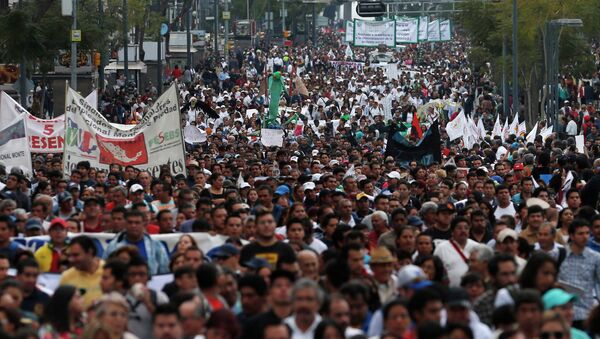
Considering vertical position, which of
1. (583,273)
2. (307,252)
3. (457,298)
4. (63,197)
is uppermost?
(457,298)

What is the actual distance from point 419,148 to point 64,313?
18.1m

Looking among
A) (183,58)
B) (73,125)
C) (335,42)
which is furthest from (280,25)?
(73,125)

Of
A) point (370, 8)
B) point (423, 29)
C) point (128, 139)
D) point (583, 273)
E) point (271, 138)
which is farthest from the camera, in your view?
point (423, 29)

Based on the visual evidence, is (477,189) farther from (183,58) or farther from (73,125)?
(183,58)

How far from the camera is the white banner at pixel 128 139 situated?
2427 centimetres

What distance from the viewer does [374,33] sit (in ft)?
270

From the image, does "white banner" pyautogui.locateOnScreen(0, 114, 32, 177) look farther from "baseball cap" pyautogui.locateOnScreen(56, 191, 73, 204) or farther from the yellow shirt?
the yellow shirt

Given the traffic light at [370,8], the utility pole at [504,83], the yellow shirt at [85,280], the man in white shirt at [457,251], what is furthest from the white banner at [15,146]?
the utility pole at [504,83]

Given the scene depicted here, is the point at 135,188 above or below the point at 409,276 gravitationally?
below

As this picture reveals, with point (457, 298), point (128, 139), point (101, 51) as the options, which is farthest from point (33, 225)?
point (101, 51)

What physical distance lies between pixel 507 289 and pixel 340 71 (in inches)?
2624

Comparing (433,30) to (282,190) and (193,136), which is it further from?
(282,190)

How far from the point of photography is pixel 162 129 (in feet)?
80.2

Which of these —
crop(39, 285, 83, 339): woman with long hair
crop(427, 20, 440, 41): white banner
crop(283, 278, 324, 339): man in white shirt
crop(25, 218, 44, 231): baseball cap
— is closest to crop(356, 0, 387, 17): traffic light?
crop(25, 218, 44, 231): baseball cap
